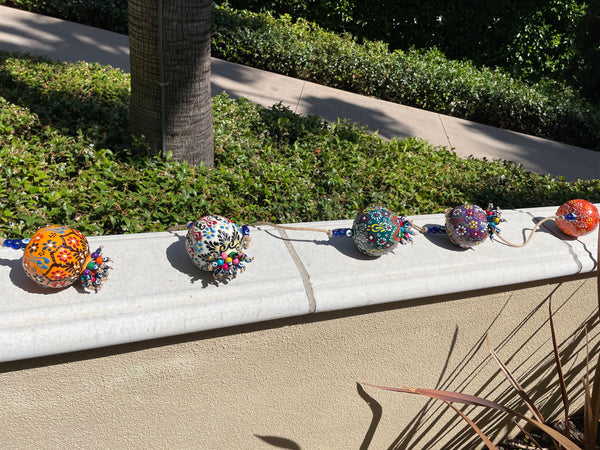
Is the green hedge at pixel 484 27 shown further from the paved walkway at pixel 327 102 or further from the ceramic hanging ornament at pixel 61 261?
the ceramic hanging ornament at pixel 61 261

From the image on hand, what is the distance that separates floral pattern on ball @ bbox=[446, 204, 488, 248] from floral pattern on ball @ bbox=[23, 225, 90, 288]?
1.56 meters

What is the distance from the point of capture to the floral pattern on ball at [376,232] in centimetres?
191

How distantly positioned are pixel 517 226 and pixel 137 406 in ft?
6.73

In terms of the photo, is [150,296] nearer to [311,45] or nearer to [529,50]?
[311,45]

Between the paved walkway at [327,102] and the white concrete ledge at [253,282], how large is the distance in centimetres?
337

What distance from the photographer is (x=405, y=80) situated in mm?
6176

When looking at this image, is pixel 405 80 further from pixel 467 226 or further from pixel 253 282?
pixel 253 282

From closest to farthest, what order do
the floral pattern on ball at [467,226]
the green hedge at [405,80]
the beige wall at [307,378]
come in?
the beige wall at [307,378], the floral pattern on ball at [467,226], the green hedge at [405,80]

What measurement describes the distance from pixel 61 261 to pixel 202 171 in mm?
1844

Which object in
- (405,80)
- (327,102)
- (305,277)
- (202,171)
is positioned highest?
(305,277)

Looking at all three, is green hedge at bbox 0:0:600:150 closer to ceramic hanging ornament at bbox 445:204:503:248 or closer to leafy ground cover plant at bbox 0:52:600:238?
leafy ground cover plant at bbox 0:52:600:238

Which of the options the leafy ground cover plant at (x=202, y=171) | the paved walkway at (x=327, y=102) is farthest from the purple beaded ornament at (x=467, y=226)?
the paved walkway at (x=327, y=102)

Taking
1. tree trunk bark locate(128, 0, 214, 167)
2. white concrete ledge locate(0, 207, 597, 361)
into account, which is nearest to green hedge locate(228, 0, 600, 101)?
tree trunk bark locate(128, 0, 214, 167)

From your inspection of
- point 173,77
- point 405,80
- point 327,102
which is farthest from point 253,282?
point 405,80
